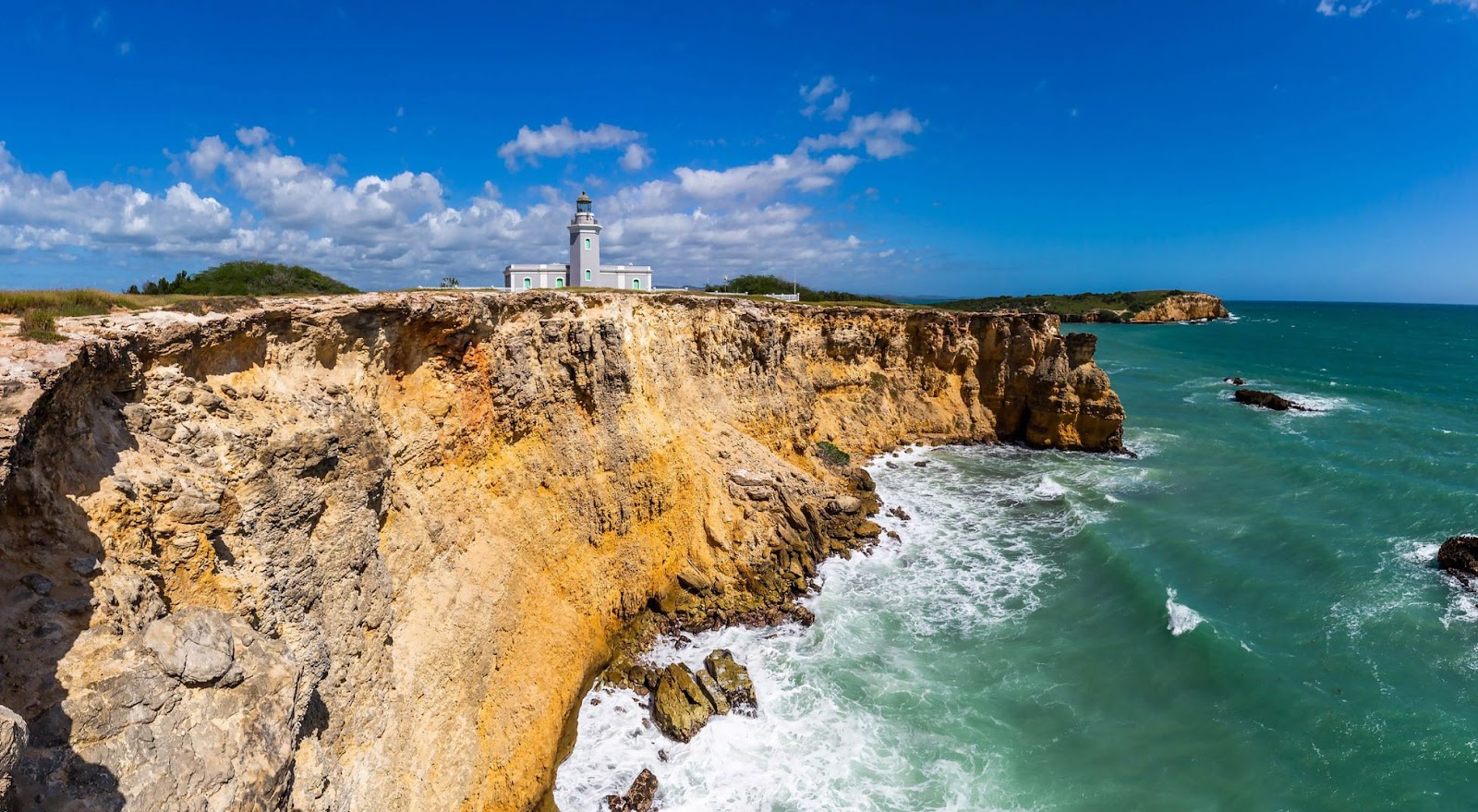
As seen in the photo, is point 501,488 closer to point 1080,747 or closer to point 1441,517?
point 1080,747

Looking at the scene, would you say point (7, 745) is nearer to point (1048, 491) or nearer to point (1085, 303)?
point (1048, 491)

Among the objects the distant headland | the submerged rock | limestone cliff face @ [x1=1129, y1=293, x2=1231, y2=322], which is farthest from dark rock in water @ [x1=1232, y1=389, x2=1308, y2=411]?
limestone cliff face @ [x1=1129, y1=293, x2=1231, y2=322]

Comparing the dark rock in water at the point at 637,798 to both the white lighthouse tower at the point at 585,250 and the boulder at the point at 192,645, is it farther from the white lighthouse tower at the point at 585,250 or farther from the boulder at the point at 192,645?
the white lighthouse tower at the point at 585,250

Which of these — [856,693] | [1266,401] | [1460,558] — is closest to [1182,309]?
[1266,401]

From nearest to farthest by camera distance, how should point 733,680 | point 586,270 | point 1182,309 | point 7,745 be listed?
point 7,745 < point 733,680 < point 586,270 < point 1182,309

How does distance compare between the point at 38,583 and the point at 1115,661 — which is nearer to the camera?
the point at 38,583

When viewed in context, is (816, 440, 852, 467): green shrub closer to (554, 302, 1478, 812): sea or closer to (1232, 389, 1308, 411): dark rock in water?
(554, 302, 1478, 812): sea
